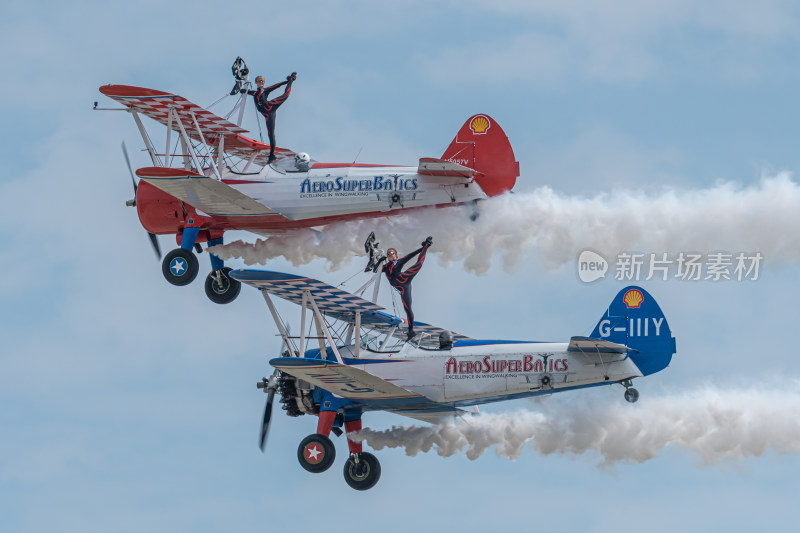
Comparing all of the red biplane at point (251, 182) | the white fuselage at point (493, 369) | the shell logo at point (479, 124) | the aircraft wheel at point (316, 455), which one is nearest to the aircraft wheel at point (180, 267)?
the red biplane at point (251, 182)

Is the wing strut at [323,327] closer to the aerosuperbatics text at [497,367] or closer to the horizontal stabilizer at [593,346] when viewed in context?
the aerosuperbatics text at [497,367]

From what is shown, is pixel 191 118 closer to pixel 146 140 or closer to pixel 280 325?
pixel 146 140

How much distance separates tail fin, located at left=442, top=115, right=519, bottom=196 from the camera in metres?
35.4

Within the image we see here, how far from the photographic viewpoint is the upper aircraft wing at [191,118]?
3591cm

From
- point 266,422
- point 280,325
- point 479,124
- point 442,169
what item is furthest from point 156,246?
point 479,124

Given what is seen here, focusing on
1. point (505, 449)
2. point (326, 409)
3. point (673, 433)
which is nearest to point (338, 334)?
point (326, 409)

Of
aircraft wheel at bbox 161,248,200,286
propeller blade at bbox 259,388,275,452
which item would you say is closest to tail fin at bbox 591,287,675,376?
propeller blade at bbox 259,388,275,452

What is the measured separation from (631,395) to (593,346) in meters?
0.99

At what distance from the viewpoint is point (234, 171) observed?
120 ft

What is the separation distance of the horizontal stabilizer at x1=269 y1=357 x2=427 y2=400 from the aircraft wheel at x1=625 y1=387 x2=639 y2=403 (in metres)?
3.35

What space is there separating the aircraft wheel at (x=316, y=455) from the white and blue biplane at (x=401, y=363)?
16 millimetres

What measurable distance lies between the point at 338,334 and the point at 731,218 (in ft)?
22.3

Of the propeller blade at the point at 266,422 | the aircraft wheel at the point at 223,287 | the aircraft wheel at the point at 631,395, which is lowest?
the propeller blade at the point at 266,422

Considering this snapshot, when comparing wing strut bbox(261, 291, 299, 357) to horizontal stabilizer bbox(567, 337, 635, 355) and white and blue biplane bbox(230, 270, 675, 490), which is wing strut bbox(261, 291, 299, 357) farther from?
horizontal stabilizer bbox(567, 337, 635, 355)
